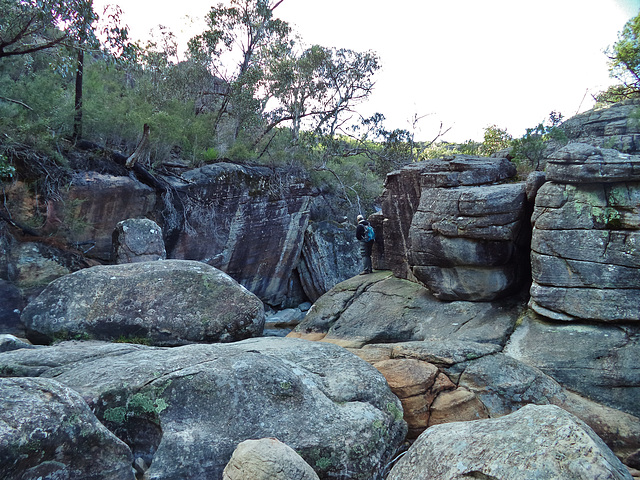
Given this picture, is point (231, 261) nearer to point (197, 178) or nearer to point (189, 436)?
point (197, 178)

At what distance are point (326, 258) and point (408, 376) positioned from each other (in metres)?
14.0

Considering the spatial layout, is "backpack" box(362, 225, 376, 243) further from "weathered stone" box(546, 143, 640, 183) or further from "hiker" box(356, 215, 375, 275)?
"weathered stone" box(546, 143, 640, 183)

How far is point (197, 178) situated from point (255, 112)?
5.28m

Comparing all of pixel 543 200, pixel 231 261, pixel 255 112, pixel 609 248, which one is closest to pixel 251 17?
pixel 255 112

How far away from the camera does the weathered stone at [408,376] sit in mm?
6145

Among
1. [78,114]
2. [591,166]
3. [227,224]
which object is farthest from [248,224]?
[591,166]

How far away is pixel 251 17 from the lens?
20.9 metres

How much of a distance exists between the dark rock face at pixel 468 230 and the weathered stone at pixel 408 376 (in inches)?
161

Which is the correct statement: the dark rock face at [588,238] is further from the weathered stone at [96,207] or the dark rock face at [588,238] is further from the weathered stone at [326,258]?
the weathered stone at [326,258]

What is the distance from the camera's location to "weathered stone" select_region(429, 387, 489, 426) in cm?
→ 592

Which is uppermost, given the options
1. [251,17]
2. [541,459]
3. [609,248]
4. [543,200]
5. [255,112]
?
[251,17]

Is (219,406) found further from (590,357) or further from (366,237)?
(366,237)

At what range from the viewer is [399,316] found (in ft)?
35.3

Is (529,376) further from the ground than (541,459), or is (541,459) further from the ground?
(541,459)
